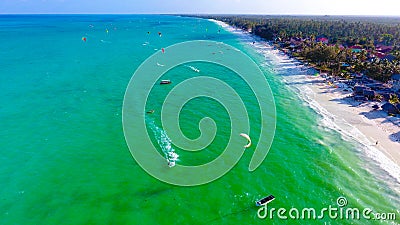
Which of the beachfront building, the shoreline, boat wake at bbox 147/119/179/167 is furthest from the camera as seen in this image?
the beachfront building

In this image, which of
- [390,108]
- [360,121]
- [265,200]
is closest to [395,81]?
[390,108]

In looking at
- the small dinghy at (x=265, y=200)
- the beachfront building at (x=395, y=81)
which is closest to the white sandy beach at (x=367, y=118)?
the beachfront building at (x=395, y=81)

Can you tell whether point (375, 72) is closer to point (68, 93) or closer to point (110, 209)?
point (110, 209)

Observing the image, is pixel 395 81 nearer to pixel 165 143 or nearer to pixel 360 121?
pixel 360 121

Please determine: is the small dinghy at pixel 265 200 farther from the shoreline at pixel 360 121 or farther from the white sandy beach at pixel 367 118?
the white sandy beach at pixel 367 118

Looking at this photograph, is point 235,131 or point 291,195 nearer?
point 291,195

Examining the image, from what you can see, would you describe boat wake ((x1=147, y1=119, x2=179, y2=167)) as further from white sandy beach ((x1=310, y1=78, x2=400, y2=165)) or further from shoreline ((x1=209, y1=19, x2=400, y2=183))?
white sandy beach ((x1=310, y1=78, x2=400, y2=165))

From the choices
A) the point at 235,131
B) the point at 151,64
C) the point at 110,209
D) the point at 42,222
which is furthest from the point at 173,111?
the point at 151,64

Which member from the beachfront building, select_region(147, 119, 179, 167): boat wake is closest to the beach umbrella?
the beachfront building
